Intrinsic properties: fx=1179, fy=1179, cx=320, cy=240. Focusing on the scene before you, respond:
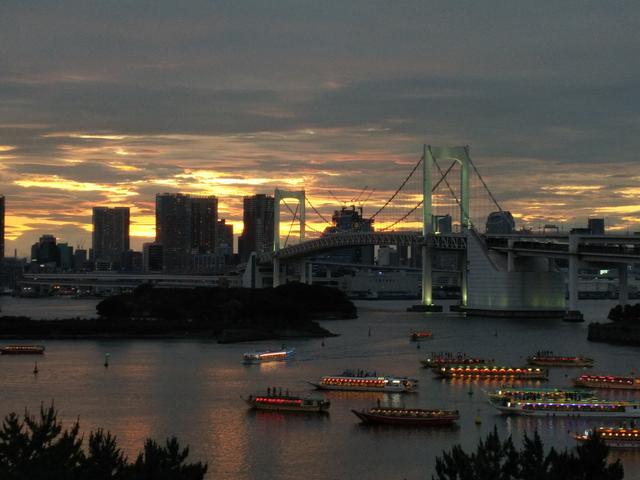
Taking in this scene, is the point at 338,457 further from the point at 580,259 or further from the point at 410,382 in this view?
the point at 580,259

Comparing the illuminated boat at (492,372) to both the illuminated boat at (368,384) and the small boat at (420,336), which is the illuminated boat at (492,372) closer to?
the illuminated boat at (368,384)

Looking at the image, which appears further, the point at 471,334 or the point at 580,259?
the point at 580,259

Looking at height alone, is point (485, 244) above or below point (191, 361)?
above

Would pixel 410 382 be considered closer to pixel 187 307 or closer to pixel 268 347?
pixel 268 347

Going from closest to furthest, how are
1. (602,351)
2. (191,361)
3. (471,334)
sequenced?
(191,361)
(602,351)
(471,334)

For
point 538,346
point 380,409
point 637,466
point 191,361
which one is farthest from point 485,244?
point 637,466

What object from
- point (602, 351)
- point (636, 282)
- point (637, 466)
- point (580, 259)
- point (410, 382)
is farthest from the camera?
point (636, 282)

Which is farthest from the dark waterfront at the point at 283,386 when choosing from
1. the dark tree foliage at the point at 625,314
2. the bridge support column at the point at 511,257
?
the bridge support column at the point at 511,257
